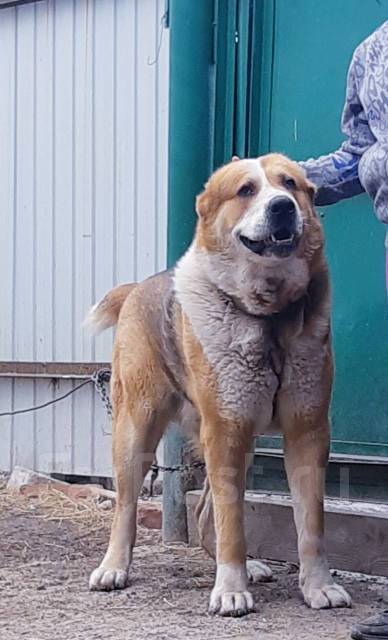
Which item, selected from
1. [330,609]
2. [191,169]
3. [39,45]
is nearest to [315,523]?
[330,609]

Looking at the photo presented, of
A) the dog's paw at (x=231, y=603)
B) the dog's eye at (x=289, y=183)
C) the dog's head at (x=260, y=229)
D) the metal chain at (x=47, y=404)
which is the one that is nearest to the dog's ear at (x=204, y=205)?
the dog's head at (x=260, y=229)

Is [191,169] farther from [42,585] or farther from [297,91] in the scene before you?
[42,585]

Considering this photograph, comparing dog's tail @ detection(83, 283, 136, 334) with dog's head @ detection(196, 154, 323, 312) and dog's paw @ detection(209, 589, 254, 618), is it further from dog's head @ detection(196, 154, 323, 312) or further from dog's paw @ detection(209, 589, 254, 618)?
dog's paw @ detection(209, 589, 254, 618)

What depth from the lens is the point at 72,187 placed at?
6672 millimetres

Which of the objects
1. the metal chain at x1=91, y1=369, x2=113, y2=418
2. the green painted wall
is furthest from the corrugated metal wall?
the green painted wall

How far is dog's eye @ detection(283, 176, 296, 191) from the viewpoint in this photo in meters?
3.90

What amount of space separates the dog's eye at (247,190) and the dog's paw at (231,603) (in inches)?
51.3

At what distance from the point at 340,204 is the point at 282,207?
1.42 metres

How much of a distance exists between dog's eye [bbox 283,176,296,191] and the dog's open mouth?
0.19 m

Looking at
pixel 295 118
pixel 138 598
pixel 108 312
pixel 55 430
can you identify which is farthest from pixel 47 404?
pixel 138 598

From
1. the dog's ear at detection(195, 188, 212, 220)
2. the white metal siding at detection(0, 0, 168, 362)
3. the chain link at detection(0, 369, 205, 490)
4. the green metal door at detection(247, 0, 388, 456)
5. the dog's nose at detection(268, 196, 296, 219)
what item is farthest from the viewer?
the white metal siding at detection(0, 0, 168, 362)

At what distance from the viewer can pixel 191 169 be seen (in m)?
5.18

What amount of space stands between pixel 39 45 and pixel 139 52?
75 centimetres

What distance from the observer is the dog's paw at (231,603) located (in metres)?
3.74
